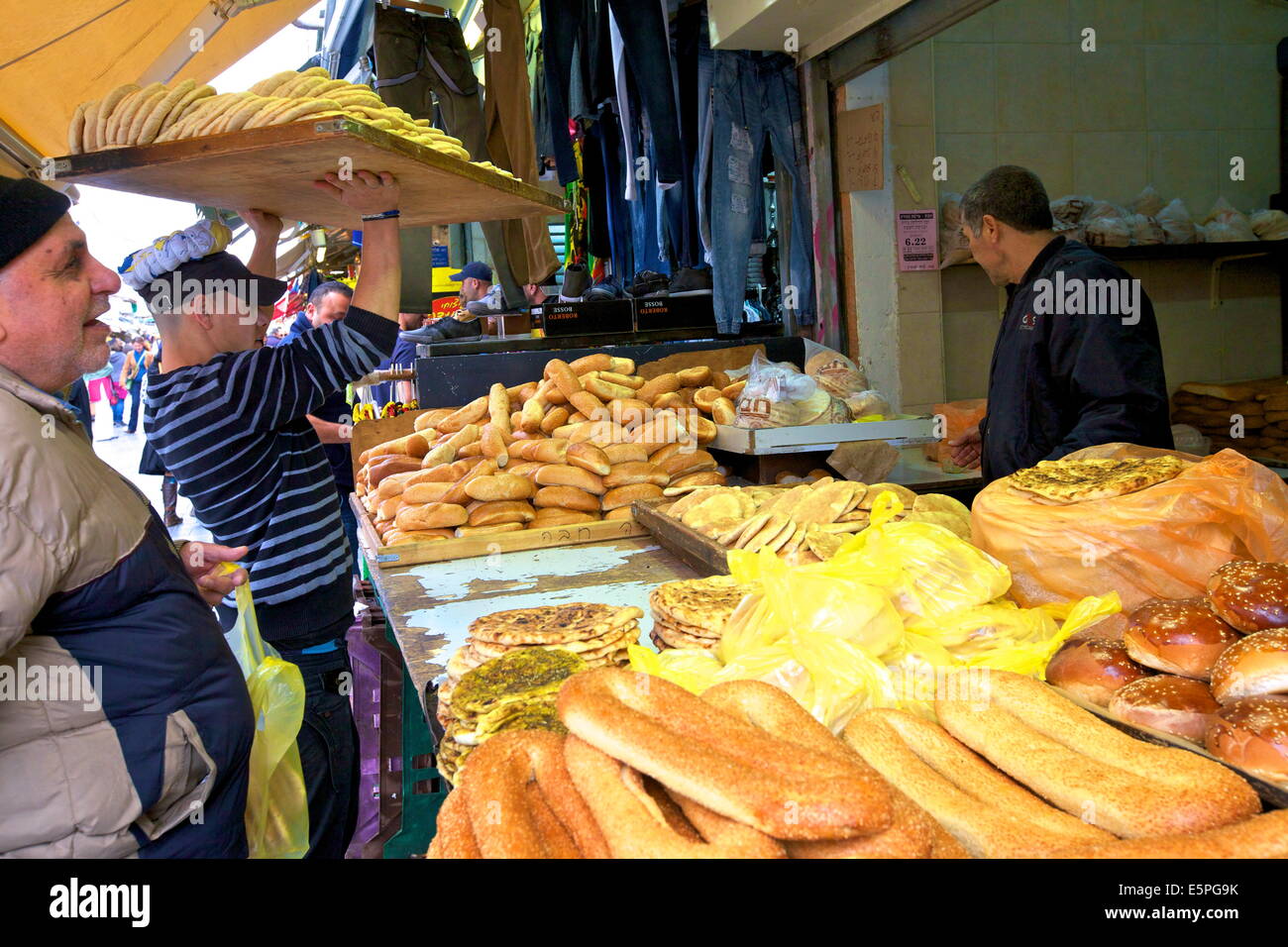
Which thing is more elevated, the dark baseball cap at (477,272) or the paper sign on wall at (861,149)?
→ the paper sign on wall at (861,149)

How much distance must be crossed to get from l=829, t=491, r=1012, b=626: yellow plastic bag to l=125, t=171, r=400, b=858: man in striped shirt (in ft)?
5.38

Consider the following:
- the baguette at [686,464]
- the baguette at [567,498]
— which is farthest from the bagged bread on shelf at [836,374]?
the baguette at [567,498]

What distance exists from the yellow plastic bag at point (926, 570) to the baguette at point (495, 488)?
6.78 feet

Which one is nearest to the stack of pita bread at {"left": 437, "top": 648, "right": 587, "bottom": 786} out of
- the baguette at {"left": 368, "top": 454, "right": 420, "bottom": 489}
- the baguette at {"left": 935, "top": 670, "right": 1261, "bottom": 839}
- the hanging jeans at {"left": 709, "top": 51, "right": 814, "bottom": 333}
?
the baguette at {"left": 935, "top": 670, "right": 1261, "bottom": 839}

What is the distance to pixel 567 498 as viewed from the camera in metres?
3.80

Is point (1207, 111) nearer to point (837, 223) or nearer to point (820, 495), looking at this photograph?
point (837, 223)

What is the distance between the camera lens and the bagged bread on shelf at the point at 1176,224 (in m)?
5.71

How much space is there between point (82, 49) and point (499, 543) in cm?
271

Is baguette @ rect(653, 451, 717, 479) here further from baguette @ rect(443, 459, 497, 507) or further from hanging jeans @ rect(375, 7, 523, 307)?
hanging jeans @ rect(375, 7, 523, 307)

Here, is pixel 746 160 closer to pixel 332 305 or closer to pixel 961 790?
pixel 332 305

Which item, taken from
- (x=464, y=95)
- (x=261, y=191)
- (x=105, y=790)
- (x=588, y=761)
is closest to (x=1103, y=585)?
(x=588, y=761)

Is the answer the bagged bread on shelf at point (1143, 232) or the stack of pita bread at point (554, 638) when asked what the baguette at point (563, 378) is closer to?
the stack of pita bread at point (554, 638)

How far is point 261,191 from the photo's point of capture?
→ 287cm
